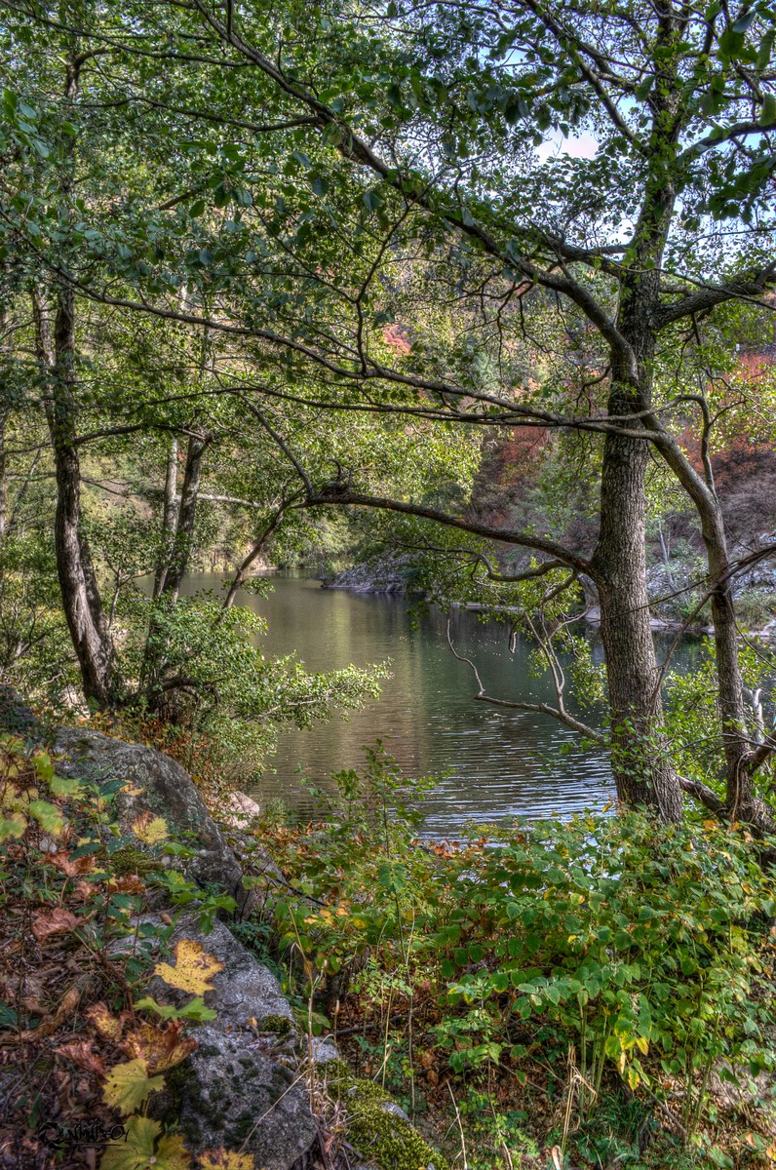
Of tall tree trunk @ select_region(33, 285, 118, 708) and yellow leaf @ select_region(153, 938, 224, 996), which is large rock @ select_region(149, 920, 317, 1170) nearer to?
yellow leaf @ select_region(153, 938, 224, 996)

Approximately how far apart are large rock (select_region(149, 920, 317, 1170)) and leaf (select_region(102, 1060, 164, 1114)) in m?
0.16

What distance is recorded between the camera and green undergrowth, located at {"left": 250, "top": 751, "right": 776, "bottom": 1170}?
237 cm

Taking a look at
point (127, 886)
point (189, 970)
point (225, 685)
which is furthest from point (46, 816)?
point (225, 685)

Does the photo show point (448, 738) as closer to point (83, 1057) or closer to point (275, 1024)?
point (275, 1024)

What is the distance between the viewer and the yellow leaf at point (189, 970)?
1629mm

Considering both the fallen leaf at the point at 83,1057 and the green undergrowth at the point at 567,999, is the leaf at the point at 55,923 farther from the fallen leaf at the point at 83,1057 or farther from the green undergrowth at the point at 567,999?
the green undergrowth at the point at 567,999

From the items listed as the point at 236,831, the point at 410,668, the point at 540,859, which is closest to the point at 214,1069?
the point at 540,859

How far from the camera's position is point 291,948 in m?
2.76

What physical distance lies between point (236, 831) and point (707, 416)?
473 centimetres

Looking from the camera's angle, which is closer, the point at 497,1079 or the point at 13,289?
the point at 497,1079

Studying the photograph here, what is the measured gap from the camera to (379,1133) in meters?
1.77

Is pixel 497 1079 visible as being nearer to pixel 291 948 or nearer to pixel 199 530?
pixel 291 948

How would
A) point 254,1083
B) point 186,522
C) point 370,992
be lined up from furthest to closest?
point 186,522 → point 370,992 → point 254,1083

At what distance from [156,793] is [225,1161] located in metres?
2.35
